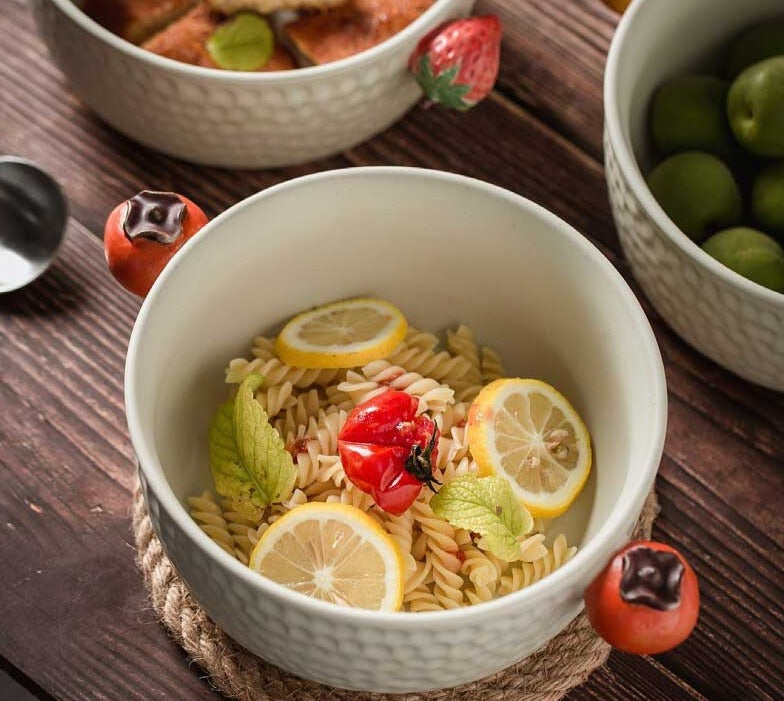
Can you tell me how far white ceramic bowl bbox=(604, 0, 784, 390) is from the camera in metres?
1.09

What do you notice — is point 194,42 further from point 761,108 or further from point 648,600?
point 648,600

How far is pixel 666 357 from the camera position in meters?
1.26

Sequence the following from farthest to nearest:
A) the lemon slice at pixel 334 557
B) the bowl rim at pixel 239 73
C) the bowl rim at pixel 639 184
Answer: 1. the bowl rim at pixel 239 73
2. the bowl rim at pixel 639 184
3. the lemon slice at pixel 334 557

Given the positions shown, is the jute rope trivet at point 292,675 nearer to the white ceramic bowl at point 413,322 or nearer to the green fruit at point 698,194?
the white ceramic bowl at point 413,322

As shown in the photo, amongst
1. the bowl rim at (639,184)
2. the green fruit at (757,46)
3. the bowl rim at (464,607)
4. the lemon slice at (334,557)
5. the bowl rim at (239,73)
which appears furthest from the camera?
the green fruit at (757,46)

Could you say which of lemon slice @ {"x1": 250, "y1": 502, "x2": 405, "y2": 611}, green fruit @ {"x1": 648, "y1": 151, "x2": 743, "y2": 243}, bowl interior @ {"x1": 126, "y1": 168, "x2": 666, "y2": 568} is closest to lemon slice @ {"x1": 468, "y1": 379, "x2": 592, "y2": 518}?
bowl interior @ {"x1": 126, "y1": 168, "x2": 666, "y2": 568}

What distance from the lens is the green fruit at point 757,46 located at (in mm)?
1310

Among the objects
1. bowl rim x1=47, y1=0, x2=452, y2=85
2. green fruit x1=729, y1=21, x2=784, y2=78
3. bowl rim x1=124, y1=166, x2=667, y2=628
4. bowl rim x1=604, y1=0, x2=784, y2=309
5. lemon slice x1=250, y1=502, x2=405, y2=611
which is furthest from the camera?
green fruit x1=729, y1=21, x2=784, y2=78

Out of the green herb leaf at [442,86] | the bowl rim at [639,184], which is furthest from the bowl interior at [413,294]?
the green herb leaf at [442,86]

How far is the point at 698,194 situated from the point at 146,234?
1.86 feet

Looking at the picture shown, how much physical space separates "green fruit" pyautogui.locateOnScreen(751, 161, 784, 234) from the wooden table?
16 cm

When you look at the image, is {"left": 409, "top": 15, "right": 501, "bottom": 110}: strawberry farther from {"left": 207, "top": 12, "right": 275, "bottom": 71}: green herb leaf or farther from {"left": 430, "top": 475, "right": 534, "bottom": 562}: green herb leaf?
{"left": 430, "top": 475, "right": 534, "bottom": 562}: green herb leaf

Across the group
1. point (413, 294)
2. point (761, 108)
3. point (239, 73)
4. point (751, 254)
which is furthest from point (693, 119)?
point (239, 73)

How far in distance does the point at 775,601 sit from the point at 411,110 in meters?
0.70
